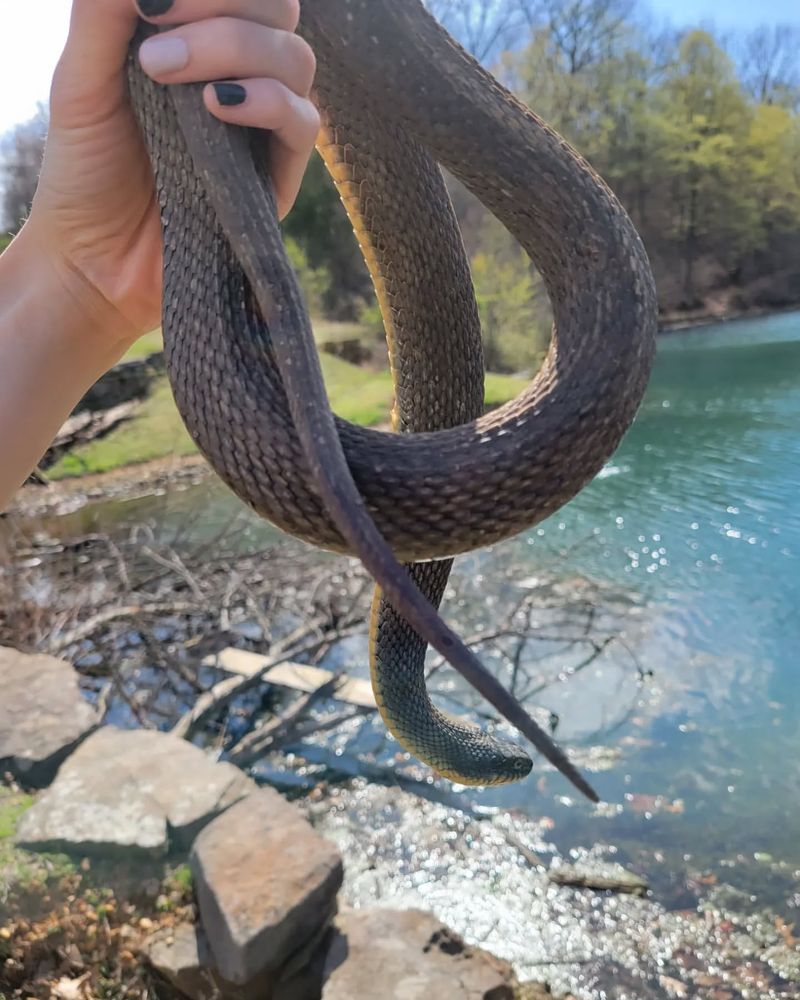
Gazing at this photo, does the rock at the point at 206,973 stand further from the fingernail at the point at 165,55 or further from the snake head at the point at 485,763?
the fingernail at the point at 165,55

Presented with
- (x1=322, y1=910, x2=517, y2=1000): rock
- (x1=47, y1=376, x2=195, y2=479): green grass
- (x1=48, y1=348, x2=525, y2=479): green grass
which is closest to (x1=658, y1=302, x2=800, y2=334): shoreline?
(x1=48, y1=348, x2=525, y2=479): green grass

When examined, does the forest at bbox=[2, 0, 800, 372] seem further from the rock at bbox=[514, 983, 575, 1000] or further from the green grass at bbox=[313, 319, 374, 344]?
the rock at bbox=[514, 983, 575, 1000]

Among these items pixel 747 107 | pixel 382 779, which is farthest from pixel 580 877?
pixel 747 107

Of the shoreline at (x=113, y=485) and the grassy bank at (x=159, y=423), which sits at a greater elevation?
the grassy bank at (x=159, y=423)

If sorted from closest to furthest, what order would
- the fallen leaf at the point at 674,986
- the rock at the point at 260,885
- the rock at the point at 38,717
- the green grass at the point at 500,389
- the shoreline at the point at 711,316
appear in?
the rock at the point at 260,885, the fallen leaf at the point at 674,986, the rock at the point at 38,717, the green grass at the point at 500,389, the shoreline at the point at 711,316

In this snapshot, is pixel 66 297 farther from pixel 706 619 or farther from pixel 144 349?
pixel 144 349

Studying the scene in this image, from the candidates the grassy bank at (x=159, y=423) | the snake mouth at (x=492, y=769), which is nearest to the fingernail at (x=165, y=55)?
the snake mouth at (x=492, y=769)

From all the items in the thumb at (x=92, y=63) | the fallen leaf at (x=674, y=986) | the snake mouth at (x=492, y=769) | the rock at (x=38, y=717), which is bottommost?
the fallen leaf at (x=674, y=986)

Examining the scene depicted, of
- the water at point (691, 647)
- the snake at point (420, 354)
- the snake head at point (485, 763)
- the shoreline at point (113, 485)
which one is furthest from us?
the shoreline at point (113, 485)
